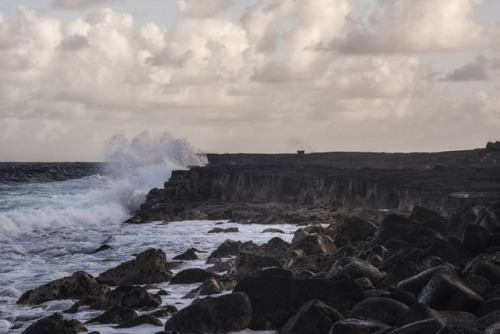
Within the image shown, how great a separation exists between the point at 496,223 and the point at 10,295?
328 inches

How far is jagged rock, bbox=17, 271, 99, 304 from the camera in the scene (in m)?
10.8

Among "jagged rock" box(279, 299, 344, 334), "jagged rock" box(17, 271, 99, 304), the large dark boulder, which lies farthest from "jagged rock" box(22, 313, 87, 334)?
"jagged rock" box(17, 271, 99, 304)

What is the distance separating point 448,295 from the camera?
6949mm

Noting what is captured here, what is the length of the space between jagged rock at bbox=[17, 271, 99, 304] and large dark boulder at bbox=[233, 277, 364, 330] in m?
4.10

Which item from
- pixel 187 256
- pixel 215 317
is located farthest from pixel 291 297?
pixel 187 256

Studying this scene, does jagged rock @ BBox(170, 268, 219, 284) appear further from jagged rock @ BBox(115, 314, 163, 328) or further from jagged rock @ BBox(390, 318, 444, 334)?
jagged rock @ BBox(390, 318, 444, 334)

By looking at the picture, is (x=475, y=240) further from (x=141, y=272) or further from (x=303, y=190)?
(x=303, y=190)

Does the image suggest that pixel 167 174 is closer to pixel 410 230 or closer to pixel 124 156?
pixel 124 156

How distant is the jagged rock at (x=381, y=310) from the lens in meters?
6.68

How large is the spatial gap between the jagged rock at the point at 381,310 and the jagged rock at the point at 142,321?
2.50 m

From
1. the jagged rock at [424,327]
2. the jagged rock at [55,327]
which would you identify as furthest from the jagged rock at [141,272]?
the jagged rock at [424,327]

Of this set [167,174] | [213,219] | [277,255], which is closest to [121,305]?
[277,255]

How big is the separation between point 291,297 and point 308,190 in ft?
63.0

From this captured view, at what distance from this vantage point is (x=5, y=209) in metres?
32.7
